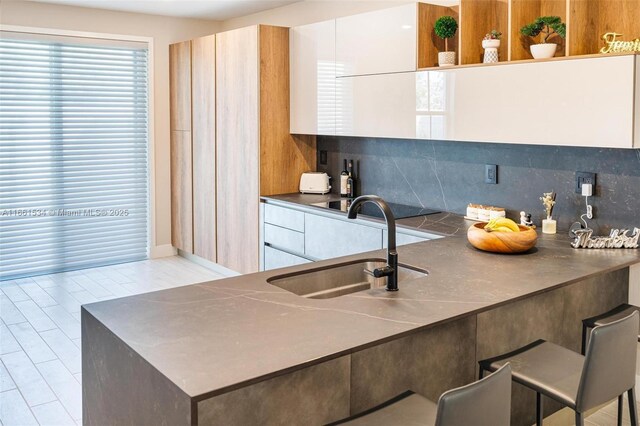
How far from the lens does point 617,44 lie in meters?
2.99

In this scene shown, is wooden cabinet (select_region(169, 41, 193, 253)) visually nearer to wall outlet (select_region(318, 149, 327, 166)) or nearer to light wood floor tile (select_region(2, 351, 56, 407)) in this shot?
wall outlet (select_region(318, 149, 327, 166))

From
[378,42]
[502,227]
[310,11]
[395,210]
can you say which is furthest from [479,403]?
[310,11]

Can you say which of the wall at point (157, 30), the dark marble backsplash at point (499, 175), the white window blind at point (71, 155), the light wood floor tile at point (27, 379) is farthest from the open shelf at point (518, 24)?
the white window blind at point (71, 155)

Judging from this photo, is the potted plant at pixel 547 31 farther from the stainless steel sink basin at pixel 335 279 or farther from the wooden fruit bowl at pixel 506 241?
the stainless steel sink basin at pixel 335 279

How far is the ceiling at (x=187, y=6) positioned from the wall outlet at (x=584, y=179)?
9.97ft

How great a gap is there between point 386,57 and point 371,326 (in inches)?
100

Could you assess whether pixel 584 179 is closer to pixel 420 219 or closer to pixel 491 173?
pixel 491 173

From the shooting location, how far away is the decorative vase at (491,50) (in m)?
3.44

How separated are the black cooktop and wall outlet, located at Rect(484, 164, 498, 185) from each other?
0.49 meters

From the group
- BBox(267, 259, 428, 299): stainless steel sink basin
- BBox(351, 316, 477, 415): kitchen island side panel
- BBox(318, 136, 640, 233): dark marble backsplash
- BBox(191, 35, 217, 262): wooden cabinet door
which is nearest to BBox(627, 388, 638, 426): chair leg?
BBox(351, 316, 477, 415): kitchen island side panel

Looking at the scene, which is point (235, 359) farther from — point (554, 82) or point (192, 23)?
point (192, 23)

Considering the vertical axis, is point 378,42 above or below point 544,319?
above

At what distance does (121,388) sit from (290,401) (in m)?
0.53

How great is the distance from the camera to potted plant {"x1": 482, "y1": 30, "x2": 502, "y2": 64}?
3445 millimetres
